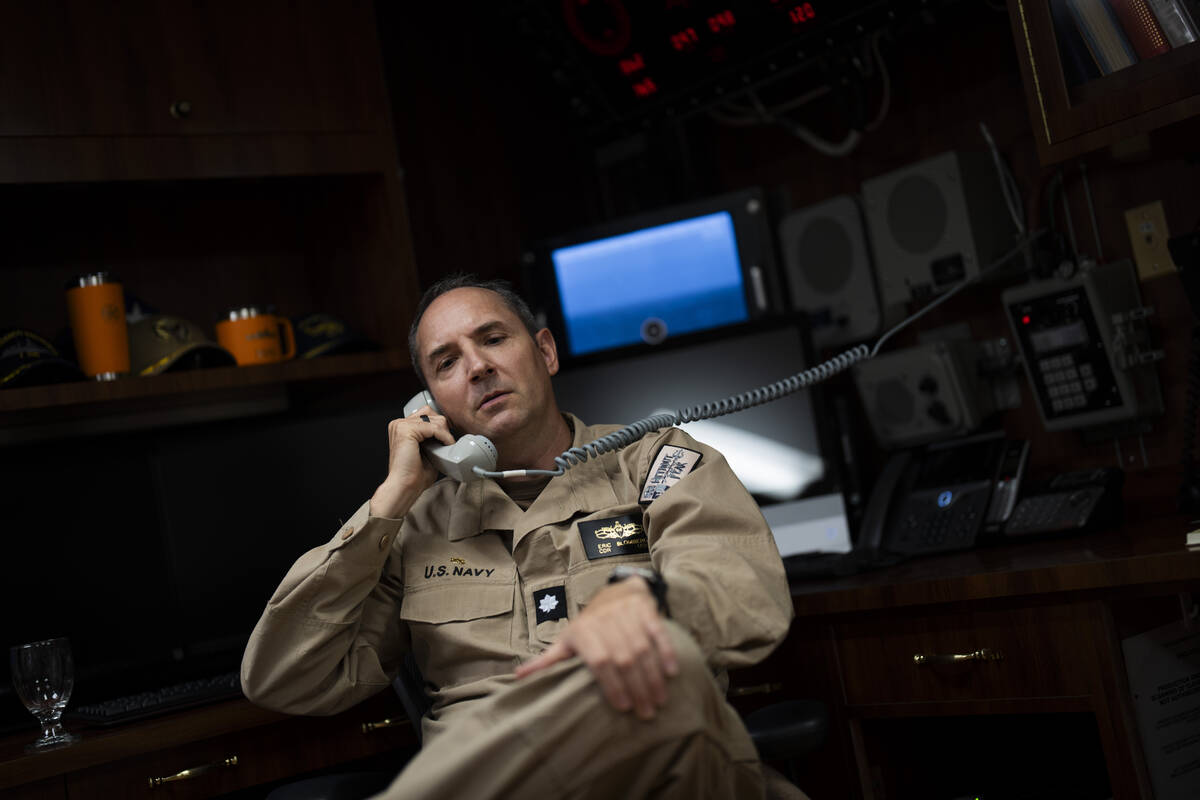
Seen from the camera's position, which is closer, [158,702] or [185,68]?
[158,702]

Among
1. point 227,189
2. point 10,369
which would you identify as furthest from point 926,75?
point 10,369

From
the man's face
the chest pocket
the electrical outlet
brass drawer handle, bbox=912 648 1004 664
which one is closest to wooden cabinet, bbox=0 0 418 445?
the man's face

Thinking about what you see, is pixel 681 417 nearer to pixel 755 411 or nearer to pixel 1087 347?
pixel 755 411

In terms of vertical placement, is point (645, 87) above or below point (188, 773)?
above

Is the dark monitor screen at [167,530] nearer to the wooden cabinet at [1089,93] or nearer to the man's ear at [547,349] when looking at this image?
the man's ear at [547,349]

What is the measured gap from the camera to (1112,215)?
2.23 meters

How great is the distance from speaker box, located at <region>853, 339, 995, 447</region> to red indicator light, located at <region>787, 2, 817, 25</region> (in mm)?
751

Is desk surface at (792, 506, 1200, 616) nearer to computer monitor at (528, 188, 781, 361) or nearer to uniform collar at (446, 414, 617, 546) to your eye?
uniform collar at (446, 414, 617, 546)

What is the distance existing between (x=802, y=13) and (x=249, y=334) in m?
1.38

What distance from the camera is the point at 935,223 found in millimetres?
2379

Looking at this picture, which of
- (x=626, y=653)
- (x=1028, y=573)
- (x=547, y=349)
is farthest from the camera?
(x=547, y=349)

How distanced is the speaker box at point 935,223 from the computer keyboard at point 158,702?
1617mm

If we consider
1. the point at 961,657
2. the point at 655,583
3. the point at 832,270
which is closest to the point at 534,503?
the point at 655,583

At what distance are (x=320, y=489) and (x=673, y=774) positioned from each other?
1.42 m
